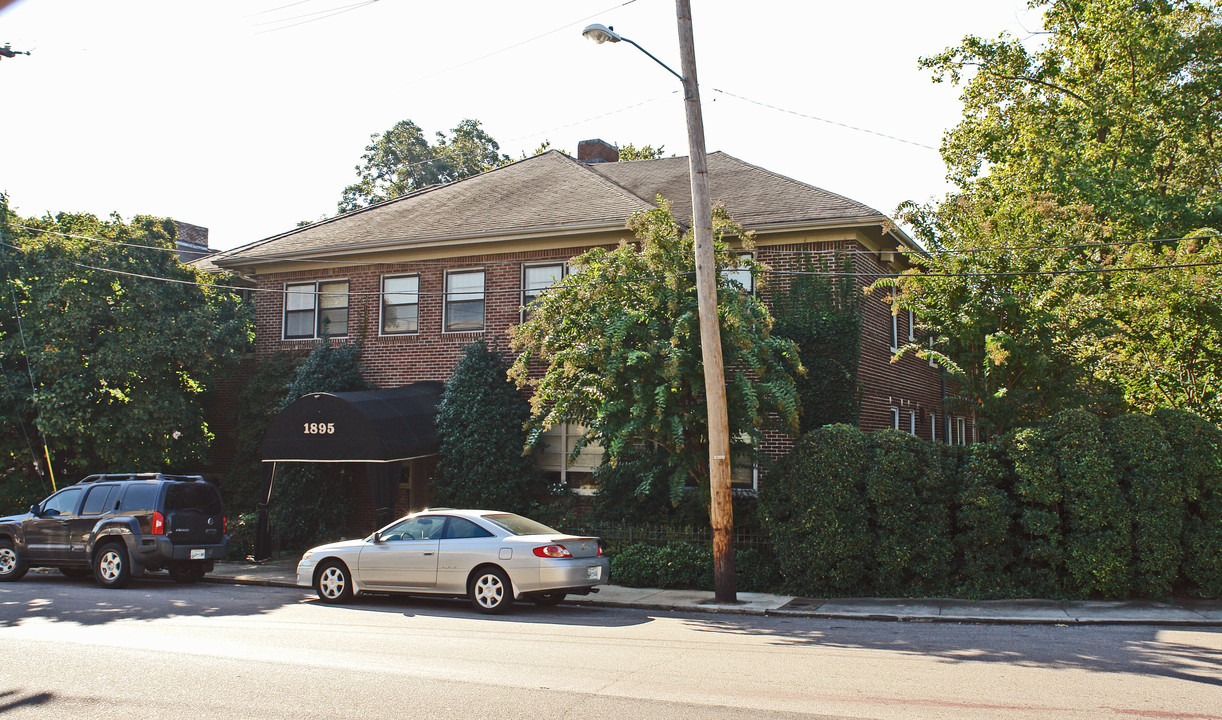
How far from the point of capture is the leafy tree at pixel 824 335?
53.2 feet

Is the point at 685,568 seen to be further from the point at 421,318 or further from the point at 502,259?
the point at 421,318

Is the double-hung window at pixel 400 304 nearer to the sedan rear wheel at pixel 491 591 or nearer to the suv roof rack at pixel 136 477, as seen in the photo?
the suv roof rack at pixel 136 477

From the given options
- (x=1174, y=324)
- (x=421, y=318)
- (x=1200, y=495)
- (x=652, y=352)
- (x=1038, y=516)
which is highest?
(x=421, y=318)

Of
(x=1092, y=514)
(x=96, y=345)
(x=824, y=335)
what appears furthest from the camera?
(x=96, y=345)

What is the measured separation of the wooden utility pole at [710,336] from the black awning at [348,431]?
679 cm

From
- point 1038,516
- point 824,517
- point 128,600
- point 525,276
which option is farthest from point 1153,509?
point 128,600

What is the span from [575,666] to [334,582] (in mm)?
6381

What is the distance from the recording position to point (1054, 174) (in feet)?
72.5

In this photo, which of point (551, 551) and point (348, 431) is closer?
point (551, 551)

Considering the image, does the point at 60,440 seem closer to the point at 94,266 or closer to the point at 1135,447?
the point at 94,266

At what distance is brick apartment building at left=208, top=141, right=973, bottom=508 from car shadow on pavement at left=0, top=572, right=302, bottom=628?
5.95 m

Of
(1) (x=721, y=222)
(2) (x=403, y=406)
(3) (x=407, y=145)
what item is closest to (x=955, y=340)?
(1) (x=721, y=222)

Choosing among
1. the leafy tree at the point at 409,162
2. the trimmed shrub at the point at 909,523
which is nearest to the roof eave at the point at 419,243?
the trimmed shrub at the point at 909,523

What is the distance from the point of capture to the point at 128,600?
13.2 metres
